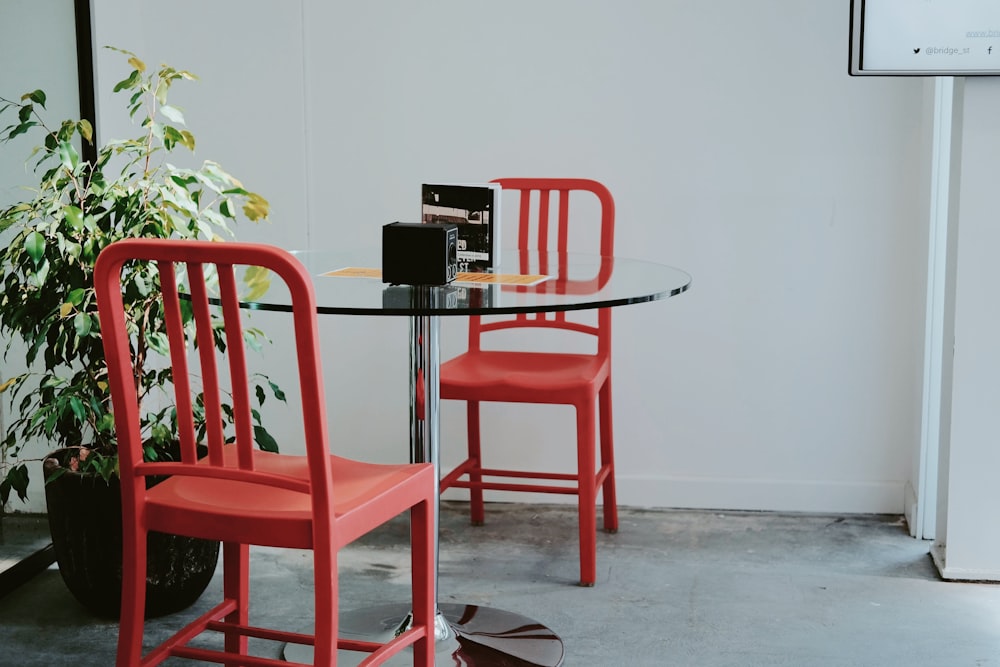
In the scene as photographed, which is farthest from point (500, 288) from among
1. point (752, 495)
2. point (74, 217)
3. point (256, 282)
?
point (752, 495)

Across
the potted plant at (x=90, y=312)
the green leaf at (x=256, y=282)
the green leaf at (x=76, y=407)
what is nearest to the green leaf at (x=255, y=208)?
the potted plant at (x=90, y=312)

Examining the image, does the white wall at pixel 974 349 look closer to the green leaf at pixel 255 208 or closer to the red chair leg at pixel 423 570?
the red chair leg at pixel 423 570

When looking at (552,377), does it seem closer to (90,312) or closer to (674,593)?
(674,593)

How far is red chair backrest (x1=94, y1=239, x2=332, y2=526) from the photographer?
1719 millimetres

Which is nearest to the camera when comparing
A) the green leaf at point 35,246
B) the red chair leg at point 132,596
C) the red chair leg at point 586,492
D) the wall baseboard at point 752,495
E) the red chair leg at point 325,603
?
the red chair leg at point 325,603

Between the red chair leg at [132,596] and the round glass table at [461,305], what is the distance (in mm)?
→ 466

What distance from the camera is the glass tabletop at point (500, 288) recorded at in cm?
213

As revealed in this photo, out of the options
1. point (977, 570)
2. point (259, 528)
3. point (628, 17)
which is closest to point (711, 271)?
point (628, 17)

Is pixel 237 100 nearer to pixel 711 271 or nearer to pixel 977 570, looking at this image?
pixel 711 271

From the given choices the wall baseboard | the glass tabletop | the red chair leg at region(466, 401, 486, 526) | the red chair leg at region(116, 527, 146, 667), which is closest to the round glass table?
the glass tabletop

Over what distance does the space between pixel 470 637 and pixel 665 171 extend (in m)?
1.59

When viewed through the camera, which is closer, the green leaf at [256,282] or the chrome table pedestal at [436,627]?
the green leaf at [256,282]

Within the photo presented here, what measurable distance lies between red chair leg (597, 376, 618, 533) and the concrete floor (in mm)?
76

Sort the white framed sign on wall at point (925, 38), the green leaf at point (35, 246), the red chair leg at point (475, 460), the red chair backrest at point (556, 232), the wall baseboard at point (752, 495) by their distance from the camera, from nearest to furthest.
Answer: the green leaf at point (35, 246) → the white framed sign on wall at point (925, 38) → the red chair backrest at point (556, 232) → the red chair leg at point (475, 460) → the wall baseboard at point (752, 495)
